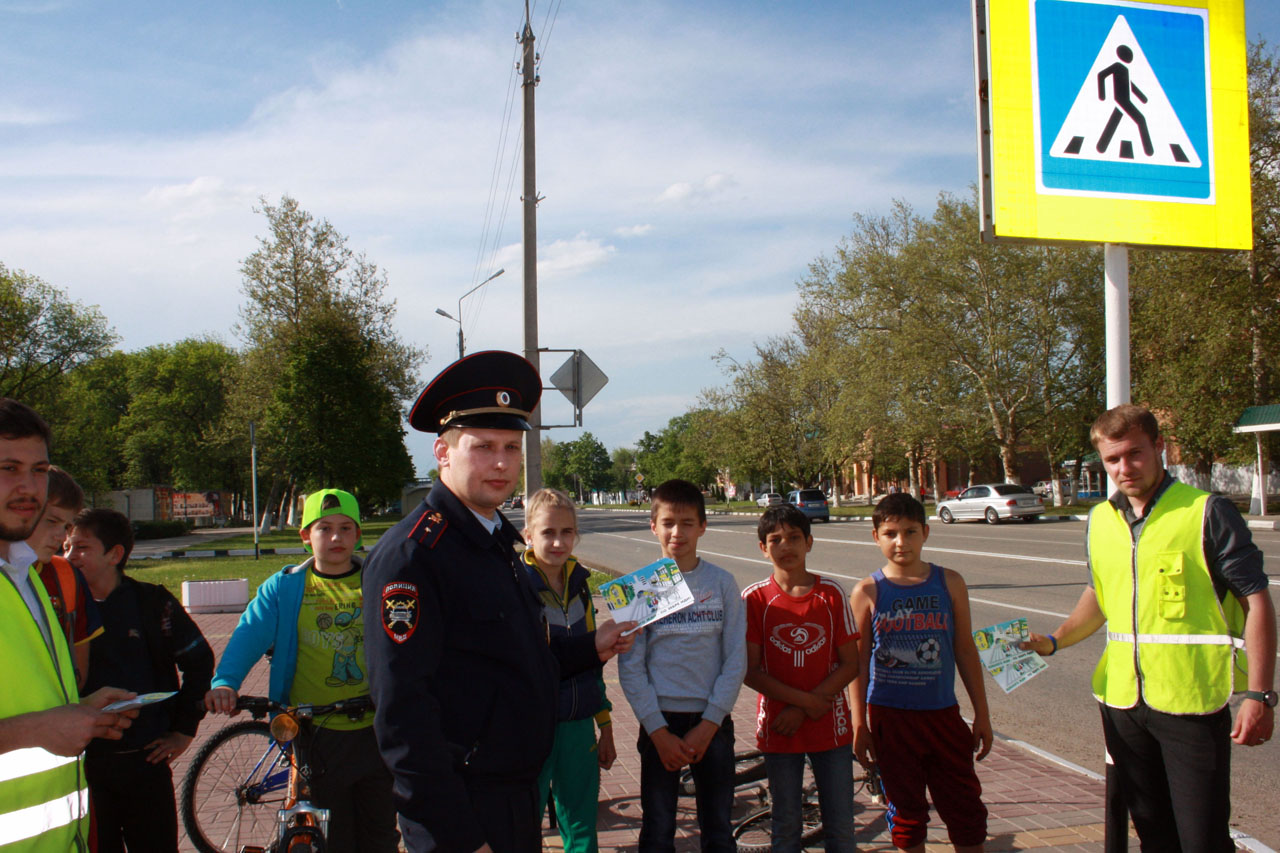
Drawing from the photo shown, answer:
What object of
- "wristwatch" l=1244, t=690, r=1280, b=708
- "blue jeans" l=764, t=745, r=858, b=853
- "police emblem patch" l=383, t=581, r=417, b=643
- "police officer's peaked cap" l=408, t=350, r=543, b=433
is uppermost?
"police officer's peaked cap" l=408, t=350, r=543, b=433

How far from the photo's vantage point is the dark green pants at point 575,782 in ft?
10.9

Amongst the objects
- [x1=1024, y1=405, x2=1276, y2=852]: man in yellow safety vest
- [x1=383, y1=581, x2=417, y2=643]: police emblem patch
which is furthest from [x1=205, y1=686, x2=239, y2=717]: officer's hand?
[x1=1024, y1=405, x2=1276, y2=852]: man in yellow safety vest

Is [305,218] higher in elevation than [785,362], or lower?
higher

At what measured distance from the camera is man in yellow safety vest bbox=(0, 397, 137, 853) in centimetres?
173

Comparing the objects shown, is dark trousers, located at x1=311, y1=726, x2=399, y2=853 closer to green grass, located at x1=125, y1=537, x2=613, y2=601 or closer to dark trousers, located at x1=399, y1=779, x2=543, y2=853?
dark trousers, located at x1=399, y1=779, x2=543, y2=853

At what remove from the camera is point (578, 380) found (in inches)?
456

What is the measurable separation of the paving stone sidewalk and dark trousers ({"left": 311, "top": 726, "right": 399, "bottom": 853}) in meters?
1.04

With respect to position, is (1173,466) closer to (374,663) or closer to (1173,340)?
(1173,340)

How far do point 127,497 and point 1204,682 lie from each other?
214ft

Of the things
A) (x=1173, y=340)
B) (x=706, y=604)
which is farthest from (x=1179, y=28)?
(x=1173, y=340)

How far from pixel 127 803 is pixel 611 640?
6.46ft

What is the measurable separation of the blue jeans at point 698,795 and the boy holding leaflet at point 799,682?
9.5 inches

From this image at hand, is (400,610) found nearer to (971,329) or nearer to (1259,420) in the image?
(1259,420)

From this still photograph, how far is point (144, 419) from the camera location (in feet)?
211
